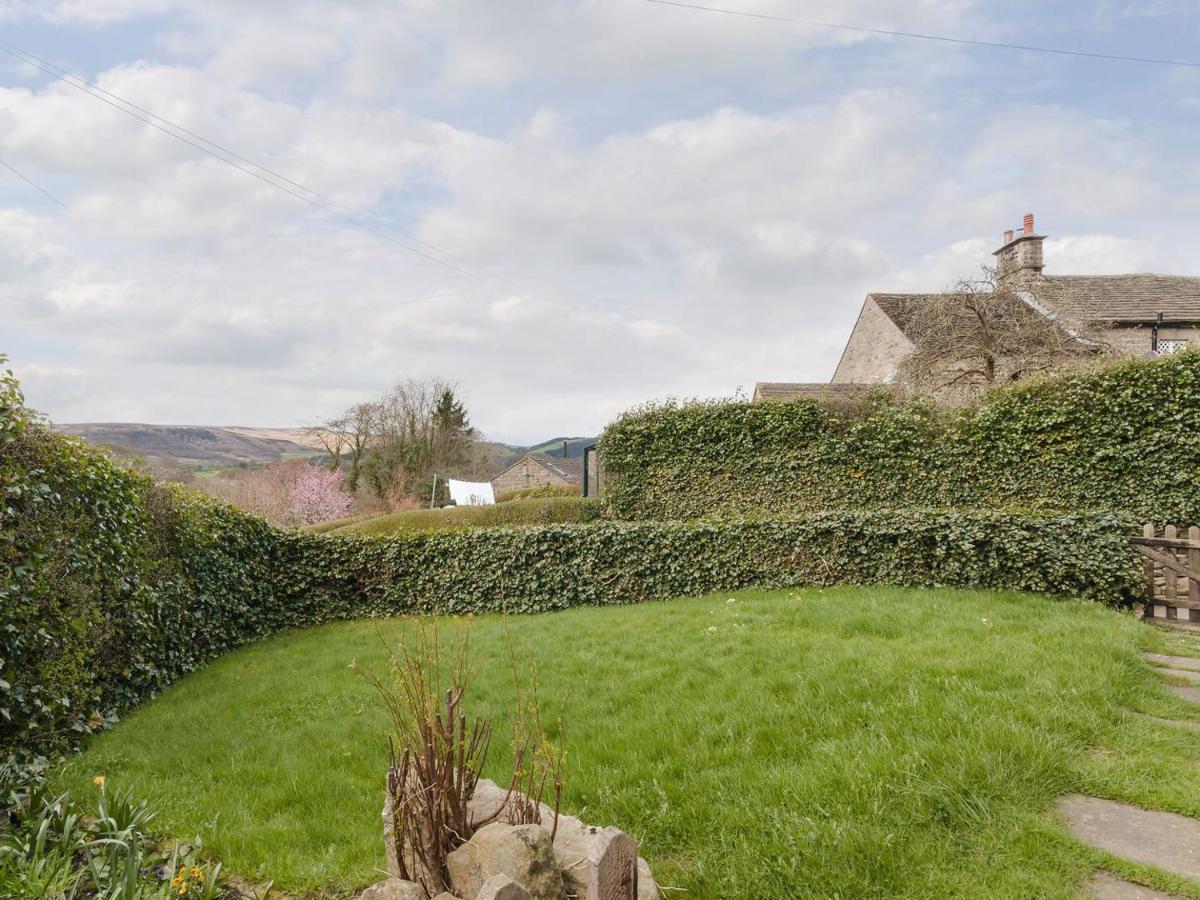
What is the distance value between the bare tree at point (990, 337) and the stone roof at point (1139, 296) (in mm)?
3358

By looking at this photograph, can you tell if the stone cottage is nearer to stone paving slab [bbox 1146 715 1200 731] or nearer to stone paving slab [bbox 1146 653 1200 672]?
stone paving slab [bbox 1146 653 1200 672]

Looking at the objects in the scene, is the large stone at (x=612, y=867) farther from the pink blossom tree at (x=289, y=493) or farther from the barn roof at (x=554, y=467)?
the barn roof at (x=554, y=467)

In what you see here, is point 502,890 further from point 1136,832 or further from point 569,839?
point 1136,832

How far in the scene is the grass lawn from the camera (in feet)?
9.34

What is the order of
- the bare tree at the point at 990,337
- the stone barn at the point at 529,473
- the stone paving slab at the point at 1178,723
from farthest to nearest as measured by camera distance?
the stone barn at the point at 529,473 → the bare tree at the point at 990,337 → the stone paving slab at the point at 1178,723

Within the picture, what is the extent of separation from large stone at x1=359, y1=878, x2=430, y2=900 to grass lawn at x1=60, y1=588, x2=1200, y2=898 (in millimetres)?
873

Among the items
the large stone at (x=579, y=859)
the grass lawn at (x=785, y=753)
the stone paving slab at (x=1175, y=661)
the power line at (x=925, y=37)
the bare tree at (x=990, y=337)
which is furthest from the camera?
the bare tree at (x=990, y=337)

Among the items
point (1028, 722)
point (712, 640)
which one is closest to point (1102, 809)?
point (1028, 722)

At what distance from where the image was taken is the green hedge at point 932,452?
9.34m

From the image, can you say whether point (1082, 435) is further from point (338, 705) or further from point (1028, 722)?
point (338, 705)

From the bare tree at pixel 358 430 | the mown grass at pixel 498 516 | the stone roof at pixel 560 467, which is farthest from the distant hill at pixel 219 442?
the mown grass at pixel 498 516

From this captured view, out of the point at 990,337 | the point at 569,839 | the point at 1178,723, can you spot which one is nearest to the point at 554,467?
the point at 990,337

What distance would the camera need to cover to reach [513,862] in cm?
208

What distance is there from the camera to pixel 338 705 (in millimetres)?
5688
